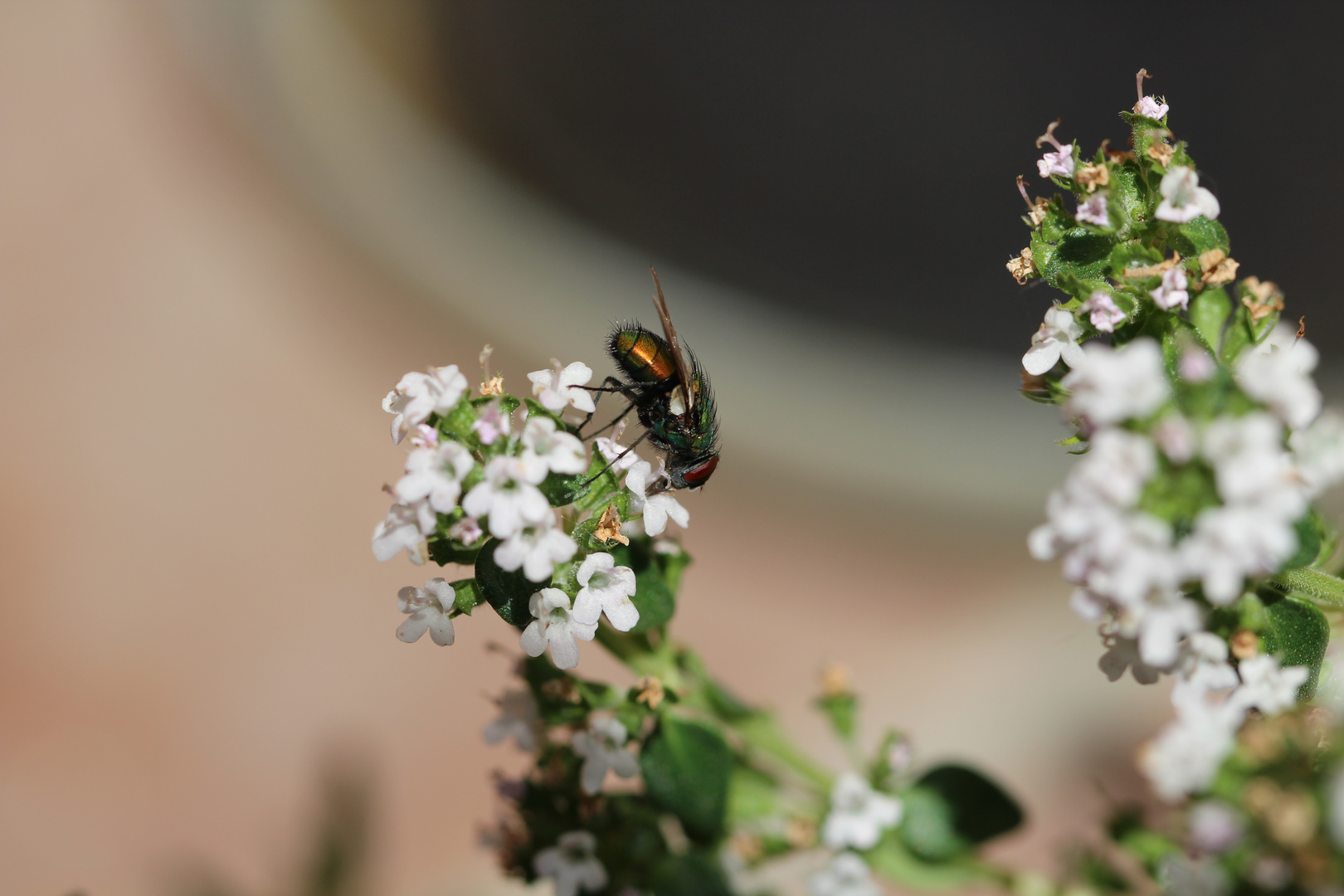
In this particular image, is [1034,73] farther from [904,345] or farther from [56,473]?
[56,473]

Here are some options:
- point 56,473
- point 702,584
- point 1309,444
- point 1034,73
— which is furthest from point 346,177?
point 1309,444

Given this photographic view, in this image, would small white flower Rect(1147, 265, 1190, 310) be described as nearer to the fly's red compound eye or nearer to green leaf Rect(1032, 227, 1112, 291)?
green leaf Rect(1032, 227, 1112, 291)

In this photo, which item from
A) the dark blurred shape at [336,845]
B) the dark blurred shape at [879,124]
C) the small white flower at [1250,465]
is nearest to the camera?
the small white flower at [1250,465]

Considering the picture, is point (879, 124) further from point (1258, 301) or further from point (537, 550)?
point (537, 550)

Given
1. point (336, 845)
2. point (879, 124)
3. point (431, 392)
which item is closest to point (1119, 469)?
point (431, 392)

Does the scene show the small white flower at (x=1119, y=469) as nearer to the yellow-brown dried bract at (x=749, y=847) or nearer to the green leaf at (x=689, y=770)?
the green leaf at (x=689, y=770)

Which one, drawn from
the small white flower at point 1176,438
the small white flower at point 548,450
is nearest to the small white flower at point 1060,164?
the small white flower at point 1176,438
